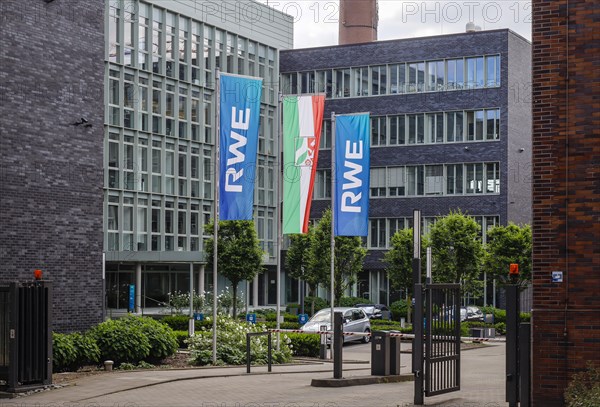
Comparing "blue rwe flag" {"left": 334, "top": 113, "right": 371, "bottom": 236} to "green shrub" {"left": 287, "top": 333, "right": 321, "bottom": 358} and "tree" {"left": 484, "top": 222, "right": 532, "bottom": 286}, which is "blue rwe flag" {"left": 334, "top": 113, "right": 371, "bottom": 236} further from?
"tree" {"left": 484, "top": 222, "right": 532, "bottom": 286}

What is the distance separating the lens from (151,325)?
86.0 ft

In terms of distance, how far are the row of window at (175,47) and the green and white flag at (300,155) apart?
29.1 m

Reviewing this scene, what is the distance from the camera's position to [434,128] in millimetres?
67250

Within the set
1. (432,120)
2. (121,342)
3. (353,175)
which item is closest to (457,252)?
(432,120)

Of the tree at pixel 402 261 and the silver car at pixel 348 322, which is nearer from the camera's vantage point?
the silver car at pixel 348 322

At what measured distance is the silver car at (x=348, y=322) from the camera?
41094 mm

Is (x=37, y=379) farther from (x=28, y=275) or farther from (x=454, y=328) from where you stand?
(x=454, y=328)

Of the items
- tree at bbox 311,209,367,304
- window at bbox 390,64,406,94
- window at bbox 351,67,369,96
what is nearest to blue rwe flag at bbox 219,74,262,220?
tree at bbox 311,209,367,304

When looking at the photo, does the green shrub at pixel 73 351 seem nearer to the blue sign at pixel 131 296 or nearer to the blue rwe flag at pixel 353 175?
the blue rwe flag at pixel 353 175

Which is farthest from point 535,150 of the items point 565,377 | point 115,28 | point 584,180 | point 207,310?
point 115,28

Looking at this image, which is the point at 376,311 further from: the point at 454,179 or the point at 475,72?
the point at 475,72

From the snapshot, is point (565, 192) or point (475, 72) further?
point (475, 72)

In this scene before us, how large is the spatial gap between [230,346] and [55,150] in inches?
271

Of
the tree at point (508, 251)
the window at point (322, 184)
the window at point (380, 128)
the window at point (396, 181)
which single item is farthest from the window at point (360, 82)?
the tree at point (508, 251)
